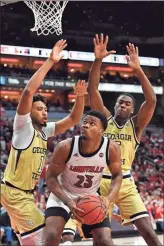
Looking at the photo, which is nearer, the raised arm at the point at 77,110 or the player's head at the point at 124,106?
the raised arm at the point at 77,110

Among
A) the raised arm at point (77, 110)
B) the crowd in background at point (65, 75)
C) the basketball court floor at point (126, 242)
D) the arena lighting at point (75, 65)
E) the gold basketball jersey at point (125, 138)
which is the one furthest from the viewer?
the arena lighting at point (75, 65)

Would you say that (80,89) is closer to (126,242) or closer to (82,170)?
(82,170)

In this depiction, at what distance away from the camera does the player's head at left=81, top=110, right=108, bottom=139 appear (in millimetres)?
4504

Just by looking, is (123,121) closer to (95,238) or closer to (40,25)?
(95,238)

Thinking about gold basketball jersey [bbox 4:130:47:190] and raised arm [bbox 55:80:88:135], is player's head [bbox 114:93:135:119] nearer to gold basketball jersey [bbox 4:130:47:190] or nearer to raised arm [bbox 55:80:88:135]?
raised arm [bbox 55:80:88:135]

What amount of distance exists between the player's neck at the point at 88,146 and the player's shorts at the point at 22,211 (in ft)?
2.15

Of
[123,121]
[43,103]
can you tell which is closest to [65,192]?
[43,103]

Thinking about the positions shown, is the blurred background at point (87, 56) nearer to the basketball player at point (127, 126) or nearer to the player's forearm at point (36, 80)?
the basketball player at point (127, 126)

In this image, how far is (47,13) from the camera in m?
7.24

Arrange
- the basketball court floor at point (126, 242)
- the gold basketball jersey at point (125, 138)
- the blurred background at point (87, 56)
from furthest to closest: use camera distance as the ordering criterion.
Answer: the blurred background at point (87, 56), the basketball court floor at point (126, 242), the gold basketball jersey at point (125, 138)

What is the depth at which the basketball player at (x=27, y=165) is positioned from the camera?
4516 millimetres

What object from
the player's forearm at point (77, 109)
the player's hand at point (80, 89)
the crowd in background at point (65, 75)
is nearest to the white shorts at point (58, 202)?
the player's forearm at point (77, 109)

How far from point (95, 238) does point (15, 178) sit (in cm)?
91

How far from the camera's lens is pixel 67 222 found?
16.4 ft
